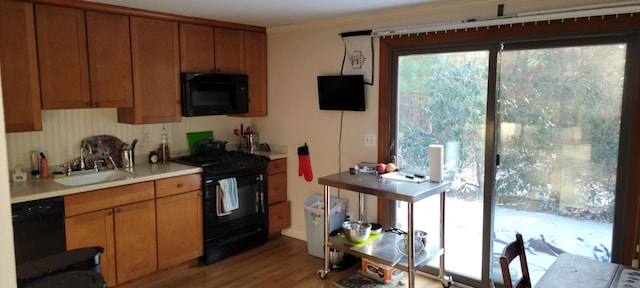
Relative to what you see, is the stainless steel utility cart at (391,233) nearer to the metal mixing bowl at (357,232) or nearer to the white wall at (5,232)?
the metal mixing bowl at (357,232)

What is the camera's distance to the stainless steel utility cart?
301 centimetres

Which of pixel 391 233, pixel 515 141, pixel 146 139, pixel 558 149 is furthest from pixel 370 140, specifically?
pixel 146 139

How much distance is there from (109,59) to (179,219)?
135 centimetres

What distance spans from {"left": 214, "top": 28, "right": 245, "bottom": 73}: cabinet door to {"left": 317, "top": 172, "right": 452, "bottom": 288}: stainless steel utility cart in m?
1.55

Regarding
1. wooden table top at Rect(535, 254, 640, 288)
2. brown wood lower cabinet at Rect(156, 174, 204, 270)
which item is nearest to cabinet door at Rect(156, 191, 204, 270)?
brown wood lower cabinet at Rect(156, 174, 204, 270)

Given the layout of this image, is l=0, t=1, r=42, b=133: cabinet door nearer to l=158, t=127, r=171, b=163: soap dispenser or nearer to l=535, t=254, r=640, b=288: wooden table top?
l=158, t=127, r=171, b=163: soap dispenser

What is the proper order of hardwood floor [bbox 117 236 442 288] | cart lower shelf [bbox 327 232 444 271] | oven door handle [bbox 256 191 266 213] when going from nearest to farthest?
cart lower shelf [bbox 327 232 444 271], hardwood floor [bbox 117 236 442 288], oven door handle [bbox 256 191 266 213]

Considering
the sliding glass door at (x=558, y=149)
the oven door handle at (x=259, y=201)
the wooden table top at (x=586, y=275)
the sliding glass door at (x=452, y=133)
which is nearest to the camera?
the wooden table top at (x=586, y=275)

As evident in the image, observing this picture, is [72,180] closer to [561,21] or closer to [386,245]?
[386,245]

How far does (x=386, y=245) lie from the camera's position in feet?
11.2

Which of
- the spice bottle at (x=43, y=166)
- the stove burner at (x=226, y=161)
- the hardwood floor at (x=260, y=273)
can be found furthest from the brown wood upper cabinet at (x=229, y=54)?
the hardwood floor at (x=260, y=273)

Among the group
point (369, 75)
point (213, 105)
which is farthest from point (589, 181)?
point (213, 105)

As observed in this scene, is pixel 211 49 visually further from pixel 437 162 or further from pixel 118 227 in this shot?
pixel 437 162

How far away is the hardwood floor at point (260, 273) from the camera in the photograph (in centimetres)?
351
